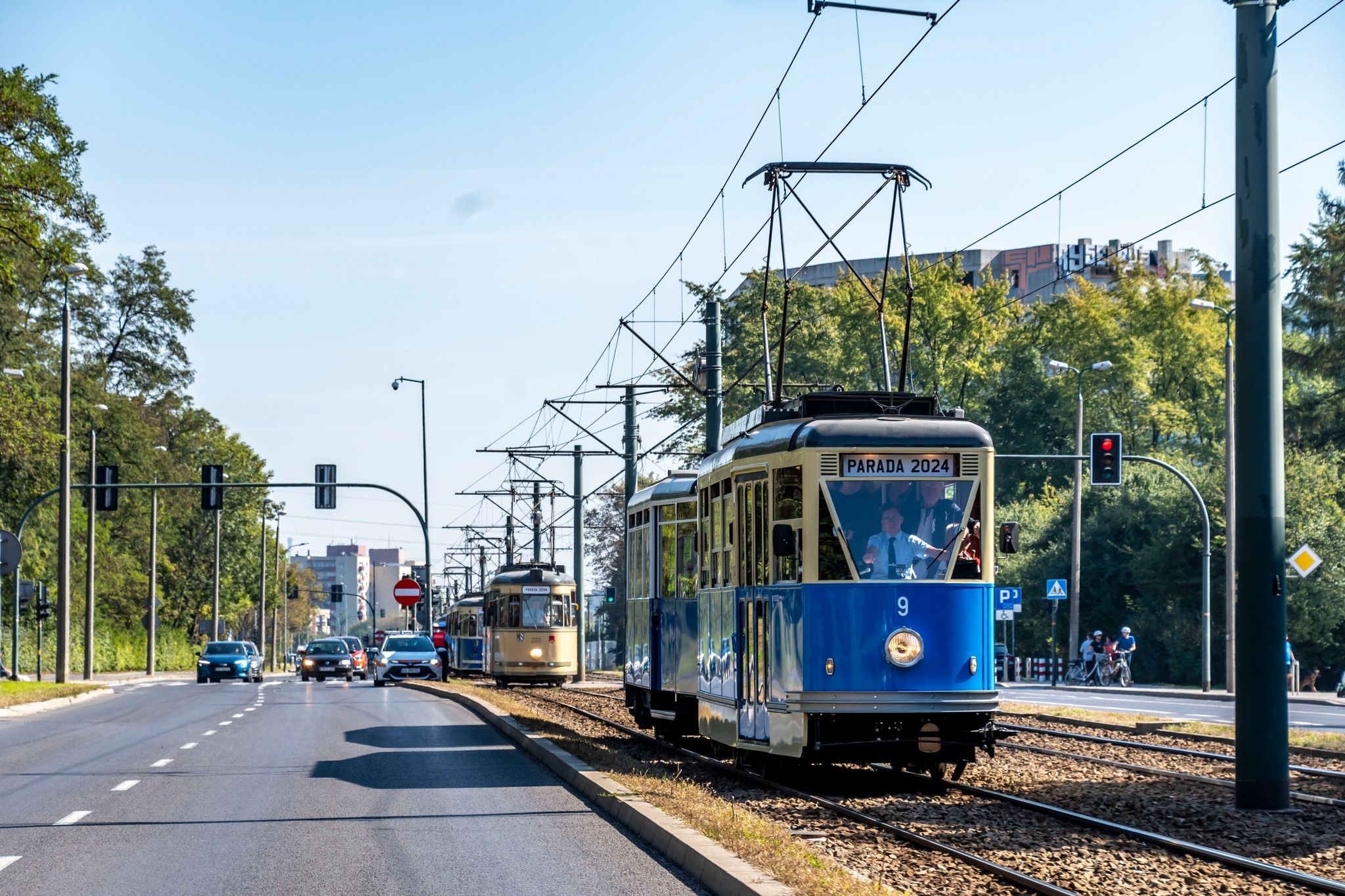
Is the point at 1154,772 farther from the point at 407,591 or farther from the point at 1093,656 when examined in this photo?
the point at 1093,656

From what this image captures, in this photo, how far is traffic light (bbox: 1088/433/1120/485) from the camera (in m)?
38.5

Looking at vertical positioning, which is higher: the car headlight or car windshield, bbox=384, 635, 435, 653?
the car headlight

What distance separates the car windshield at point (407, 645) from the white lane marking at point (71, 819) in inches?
1527

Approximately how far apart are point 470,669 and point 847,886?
50852 millimetres

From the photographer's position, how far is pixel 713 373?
1171 inches

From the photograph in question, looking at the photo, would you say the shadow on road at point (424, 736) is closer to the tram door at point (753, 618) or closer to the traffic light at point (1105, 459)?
the tram door at point (753, 618)

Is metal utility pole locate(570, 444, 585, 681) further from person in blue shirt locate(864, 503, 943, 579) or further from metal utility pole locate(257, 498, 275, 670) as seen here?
metal utility pole locate(257, 498, 275, 670)

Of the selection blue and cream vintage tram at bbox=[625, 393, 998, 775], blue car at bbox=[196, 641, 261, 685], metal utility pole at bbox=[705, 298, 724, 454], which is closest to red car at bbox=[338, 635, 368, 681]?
blue car at bbox=[196, 641, 261, 685]

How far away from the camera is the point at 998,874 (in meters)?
10.4

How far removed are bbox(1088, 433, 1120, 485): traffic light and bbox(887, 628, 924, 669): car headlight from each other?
2423cm

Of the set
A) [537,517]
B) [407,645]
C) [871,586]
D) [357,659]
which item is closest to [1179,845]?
[871,586]

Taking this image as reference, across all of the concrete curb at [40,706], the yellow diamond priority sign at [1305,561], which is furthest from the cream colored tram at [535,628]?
the yellow diamond priority sign at [1305,561]

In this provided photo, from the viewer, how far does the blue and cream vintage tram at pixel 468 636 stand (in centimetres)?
5678

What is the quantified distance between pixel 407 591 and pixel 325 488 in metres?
4.32
